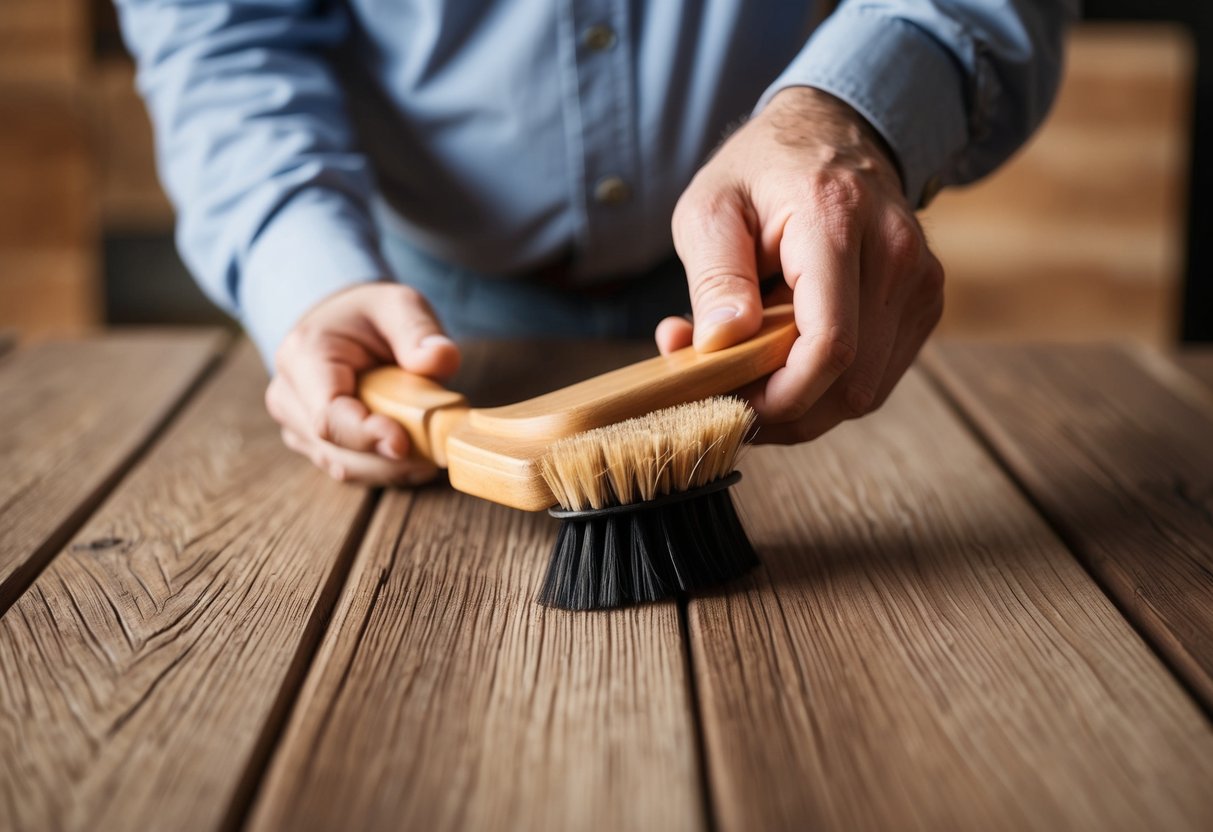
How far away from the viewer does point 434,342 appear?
942 mm

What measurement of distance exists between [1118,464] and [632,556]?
0.50 meters

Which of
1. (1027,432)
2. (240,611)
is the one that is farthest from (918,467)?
(240,611)

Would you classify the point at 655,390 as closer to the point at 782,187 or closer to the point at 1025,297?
the point at 782,187

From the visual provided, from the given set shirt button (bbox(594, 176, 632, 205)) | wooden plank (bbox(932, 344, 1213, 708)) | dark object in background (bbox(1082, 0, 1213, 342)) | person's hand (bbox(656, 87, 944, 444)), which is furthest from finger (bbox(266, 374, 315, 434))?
dark object in background (bbox(1082, 0, 1213, 342))

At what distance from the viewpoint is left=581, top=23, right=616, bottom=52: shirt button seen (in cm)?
118

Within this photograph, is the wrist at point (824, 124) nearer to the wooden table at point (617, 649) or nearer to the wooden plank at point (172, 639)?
the wooden table at point (617, 649)

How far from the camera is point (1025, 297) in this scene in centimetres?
265

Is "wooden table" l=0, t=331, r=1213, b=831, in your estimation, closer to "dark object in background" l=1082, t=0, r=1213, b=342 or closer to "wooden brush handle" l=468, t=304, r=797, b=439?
"wooden brush handle" l=468, t=304, r=797, b=439

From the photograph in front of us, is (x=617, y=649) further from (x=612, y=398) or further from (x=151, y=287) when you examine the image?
(x=151, y=287)

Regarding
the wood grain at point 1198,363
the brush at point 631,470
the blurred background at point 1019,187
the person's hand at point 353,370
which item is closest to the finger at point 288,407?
the person's hand at point 353,370

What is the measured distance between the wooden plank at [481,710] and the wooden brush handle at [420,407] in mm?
78

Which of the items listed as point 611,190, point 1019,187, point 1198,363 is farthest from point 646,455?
point 1019,187

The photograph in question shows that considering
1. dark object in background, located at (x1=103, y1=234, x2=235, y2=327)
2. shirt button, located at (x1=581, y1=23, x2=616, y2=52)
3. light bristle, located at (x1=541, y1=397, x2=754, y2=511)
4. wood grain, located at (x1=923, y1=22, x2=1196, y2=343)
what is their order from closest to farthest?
light bristle, located at (x1=541, y1=397, x2=754, y2=511) < shirt button, located at (x1=581, y1=23, x2=616, y2=52) < wood grain, located at (x1=923, y1=22, x2=1196, y2=343) < dark object in background, located at (x1=103, y1=234, x2=235, y2=327)

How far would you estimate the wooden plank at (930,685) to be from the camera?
1.84 feet
